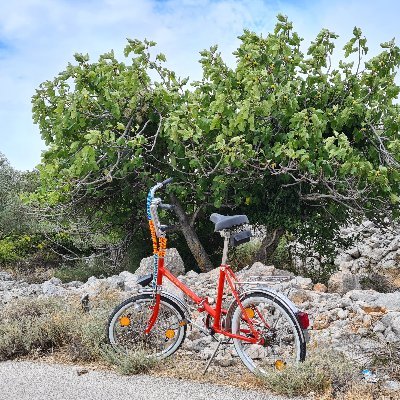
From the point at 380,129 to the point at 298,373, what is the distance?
26.9 feet

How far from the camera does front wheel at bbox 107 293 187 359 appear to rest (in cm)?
653

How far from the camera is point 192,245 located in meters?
13.8

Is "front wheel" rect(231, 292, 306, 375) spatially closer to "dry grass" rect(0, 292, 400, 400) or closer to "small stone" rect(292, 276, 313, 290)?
"dry grass" rect(0, 292, 400, 400)

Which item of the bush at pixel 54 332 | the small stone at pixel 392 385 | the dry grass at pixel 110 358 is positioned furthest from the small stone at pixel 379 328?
the bush at pixel 54 332

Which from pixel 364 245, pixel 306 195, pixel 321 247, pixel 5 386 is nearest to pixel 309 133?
pixel 306 195

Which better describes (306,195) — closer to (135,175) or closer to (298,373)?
(135,175)

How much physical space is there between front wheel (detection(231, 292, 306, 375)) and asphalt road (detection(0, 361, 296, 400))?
46 cm

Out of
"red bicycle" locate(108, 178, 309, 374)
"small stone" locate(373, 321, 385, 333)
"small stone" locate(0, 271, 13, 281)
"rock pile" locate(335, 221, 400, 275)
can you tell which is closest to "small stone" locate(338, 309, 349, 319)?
"small stone" locate(373, 321, 385, 333)

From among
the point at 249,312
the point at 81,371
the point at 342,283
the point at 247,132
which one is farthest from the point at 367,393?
the point at 247,132

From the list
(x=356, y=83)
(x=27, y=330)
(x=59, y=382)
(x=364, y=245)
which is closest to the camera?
(x=59, y=382)

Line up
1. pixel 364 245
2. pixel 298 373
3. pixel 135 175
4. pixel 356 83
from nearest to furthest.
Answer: pixel 298 373
pixel 356 83
pixel 135 175
pixel 364 245

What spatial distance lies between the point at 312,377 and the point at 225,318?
1034 millimetres

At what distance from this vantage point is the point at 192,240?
13.8 metres

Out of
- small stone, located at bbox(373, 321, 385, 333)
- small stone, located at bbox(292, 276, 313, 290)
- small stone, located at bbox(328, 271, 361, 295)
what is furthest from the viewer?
small stone, located at bbox(328, 271, 361, 295)
